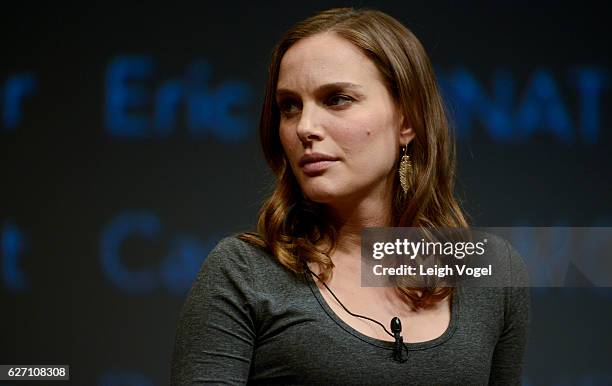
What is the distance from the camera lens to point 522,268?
1.34m

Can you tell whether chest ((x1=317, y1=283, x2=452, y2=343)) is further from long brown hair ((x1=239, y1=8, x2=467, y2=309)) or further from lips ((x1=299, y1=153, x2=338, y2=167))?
lips ((x1=299, y1=153, x2=338, y2=167))

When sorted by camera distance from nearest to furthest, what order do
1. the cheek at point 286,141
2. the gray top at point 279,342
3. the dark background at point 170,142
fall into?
the gray top at point 279,342, the cheek at point 286,141, the dark background at point 170,142

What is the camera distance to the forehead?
1.18 metres

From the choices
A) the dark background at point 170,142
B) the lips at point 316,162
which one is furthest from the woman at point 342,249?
the dark background at point 170,142

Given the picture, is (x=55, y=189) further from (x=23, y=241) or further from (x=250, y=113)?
(x=250, y=113)

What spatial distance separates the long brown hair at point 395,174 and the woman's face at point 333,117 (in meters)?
0.03

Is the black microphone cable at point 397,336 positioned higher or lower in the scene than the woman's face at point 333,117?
lower

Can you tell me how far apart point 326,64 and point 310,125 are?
0.09 m

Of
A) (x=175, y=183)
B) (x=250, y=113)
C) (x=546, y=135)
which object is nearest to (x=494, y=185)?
(x=546, y=135)

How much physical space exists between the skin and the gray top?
30mm

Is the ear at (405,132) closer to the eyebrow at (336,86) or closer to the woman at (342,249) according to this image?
the woman at (342,249)

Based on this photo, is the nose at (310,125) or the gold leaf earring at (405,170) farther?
the gold leaf earring at (405,170)

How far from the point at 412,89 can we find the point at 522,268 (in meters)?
0.34

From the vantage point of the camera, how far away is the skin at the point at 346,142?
1172 millimetres
